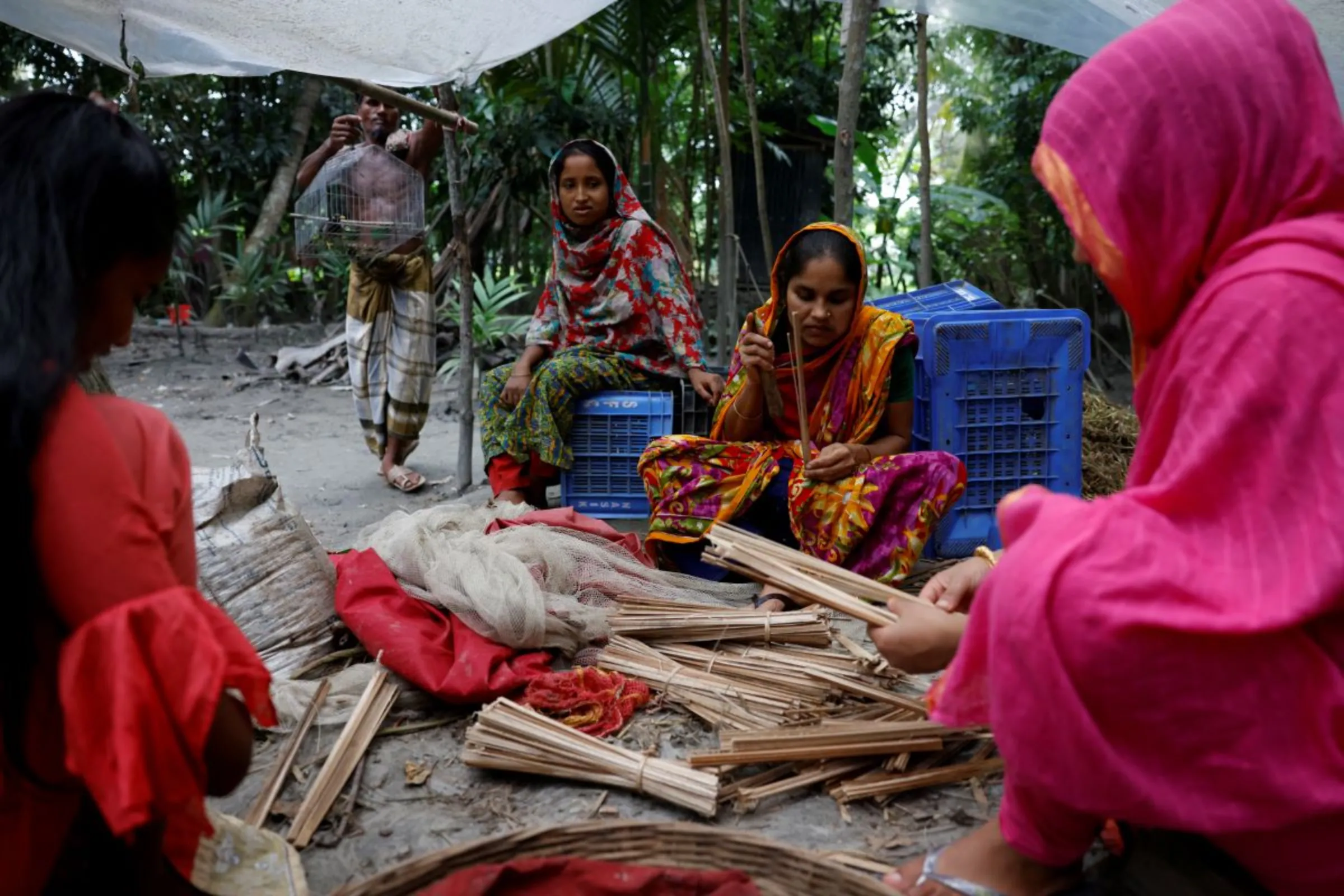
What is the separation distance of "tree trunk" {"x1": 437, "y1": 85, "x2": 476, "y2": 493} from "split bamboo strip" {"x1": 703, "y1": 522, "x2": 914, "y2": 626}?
98.7 inches

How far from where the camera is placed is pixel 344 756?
7.32 feet

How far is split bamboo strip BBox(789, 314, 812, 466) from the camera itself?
3.01m

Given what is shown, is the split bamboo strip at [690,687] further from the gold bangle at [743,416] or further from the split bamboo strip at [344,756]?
the gold bangle at [743,416]

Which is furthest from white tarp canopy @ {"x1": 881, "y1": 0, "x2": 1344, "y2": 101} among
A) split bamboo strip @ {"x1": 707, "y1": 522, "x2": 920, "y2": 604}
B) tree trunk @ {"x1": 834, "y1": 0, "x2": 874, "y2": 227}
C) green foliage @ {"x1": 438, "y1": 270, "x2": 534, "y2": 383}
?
green foliage @ {"x1": 438, "y1": 270, "x2": 534, "y2": 383}

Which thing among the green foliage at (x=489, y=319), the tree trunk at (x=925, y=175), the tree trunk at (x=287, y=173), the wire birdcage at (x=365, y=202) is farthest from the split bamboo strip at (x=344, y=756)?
the tree trunk at (x=287, y=173)

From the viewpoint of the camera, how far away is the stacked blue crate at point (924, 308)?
139 inches

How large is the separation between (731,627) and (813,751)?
654 millimetres

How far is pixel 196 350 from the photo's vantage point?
913 centimetres

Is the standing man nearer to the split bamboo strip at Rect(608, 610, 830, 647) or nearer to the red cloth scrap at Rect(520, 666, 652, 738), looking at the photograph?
the split bamboo strip at Rect(608, 610, 830, 647)

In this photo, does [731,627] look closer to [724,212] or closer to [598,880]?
[598,880]

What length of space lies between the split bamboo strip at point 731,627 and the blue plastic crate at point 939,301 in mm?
1318

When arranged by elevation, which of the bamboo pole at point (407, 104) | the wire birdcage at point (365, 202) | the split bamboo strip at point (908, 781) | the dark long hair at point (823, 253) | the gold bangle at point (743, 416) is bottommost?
the split bamboo strip at point (908, 781)

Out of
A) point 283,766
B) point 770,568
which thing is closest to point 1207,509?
point 770,568

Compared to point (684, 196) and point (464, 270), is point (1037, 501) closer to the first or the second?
point (464, 270)
